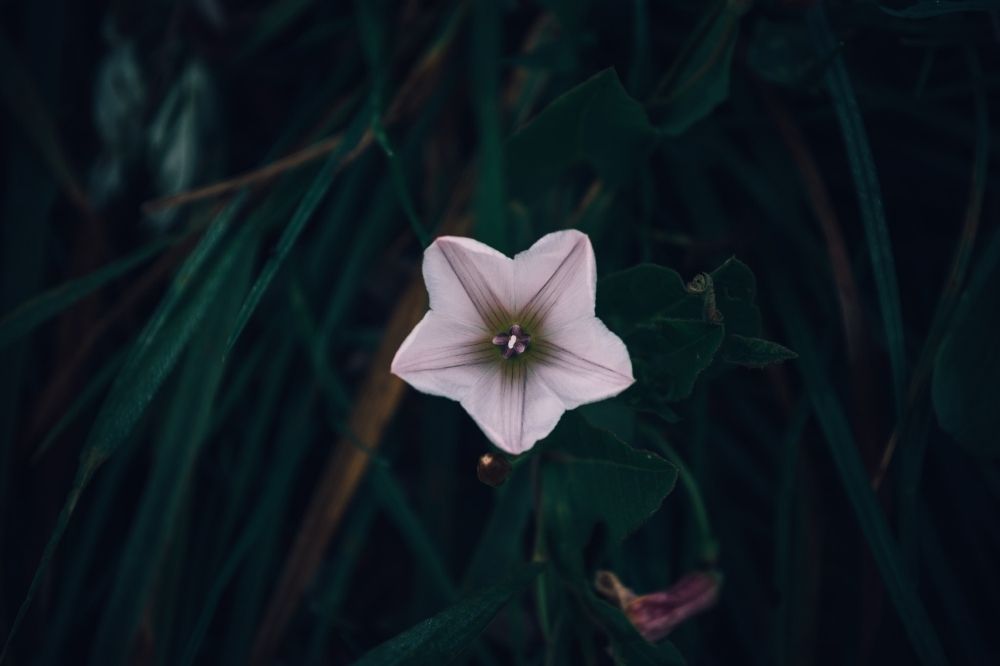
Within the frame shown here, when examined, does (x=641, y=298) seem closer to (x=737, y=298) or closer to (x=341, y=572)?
(x=737, y=298)

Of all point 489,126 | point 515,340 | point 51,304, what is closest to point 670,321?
point 515,340

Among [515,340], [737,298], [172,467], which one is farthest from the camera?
[172,467]

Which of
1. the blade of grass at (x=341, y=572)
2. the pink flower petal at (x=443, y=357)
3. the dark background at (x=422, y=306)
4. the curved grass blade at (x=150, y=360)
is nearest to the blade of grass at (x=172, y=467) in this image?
the dark background at (x=422, y=306)

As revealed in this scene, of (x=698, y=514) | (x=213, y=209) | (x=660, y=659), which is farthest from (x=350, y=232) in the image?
(x=660, y=659)

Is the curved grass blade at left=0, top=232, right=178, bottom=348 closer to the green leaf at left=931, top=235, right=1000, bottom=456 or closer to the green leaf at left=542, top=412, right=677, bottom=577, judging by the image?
the green leaf at left=542, top=412, right=677, bottom=577

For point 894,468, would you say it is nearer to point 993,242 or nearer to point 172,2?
point 993,242
